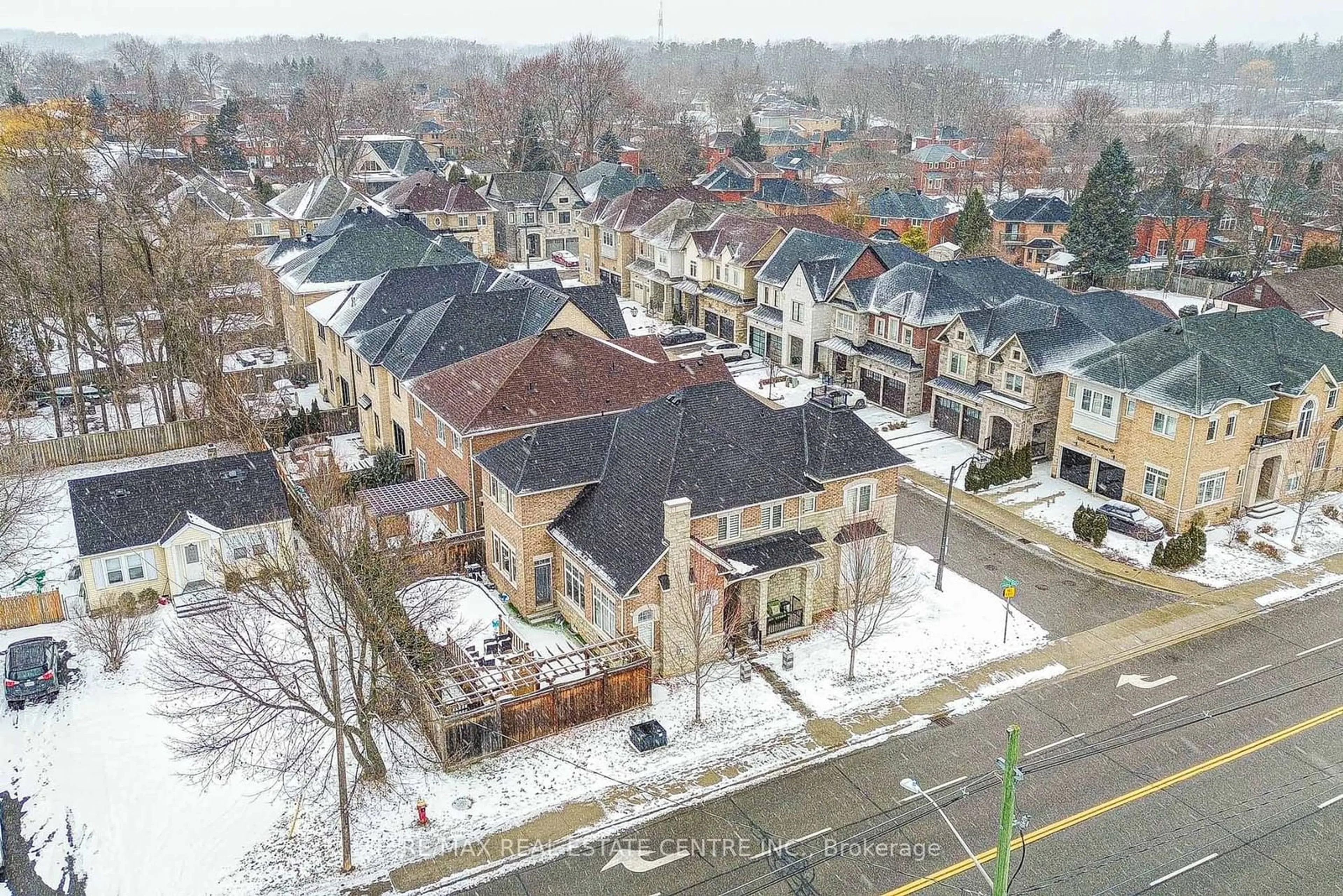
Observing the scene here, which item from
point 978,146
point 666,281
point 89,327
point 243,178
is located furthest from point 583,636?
point 978,146

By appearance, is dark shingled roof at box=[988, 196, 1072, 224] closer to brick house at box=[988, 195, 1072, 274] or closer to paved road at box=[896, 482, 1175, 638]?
brick house at box=[988, 195, 1072, 274]

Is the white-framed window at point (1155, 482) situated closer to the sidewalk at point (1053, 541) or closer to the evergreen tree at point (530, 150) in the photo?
the sidewalk at point (1053, 541)

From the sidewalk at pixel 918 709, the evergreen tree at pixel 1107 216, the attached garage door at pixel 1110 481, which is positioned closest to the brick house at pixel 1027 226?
the evergreen tree at pixel 1107 216

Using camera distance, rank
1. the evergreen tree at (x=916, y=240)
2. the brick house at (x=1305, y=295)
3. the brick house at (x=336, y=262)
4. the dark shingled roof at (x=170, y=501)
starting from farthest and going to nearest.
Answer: the evergreen tree at (x=916, y=240) < the brick house at (x=1305, y=295) < the brick house at (x=336, y=262) < the dark shingled roof at (x=170, y=501)

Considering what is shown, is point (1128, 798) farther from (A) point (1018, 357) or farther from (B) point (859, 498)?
(A) point (1018, 357)

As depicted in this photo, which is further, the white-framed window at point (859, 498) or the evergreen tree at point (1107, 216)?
the evergreen tree at point (1107, 216)

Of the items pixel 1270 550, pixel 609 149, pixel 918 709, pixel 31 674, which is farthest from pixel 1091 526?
pixel 609 149

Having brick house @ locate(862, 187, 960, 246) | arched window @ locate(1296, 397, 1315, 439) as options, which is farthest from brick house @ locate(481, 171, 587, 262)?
arched window @ locate(1296, 397, 1315, 439)
